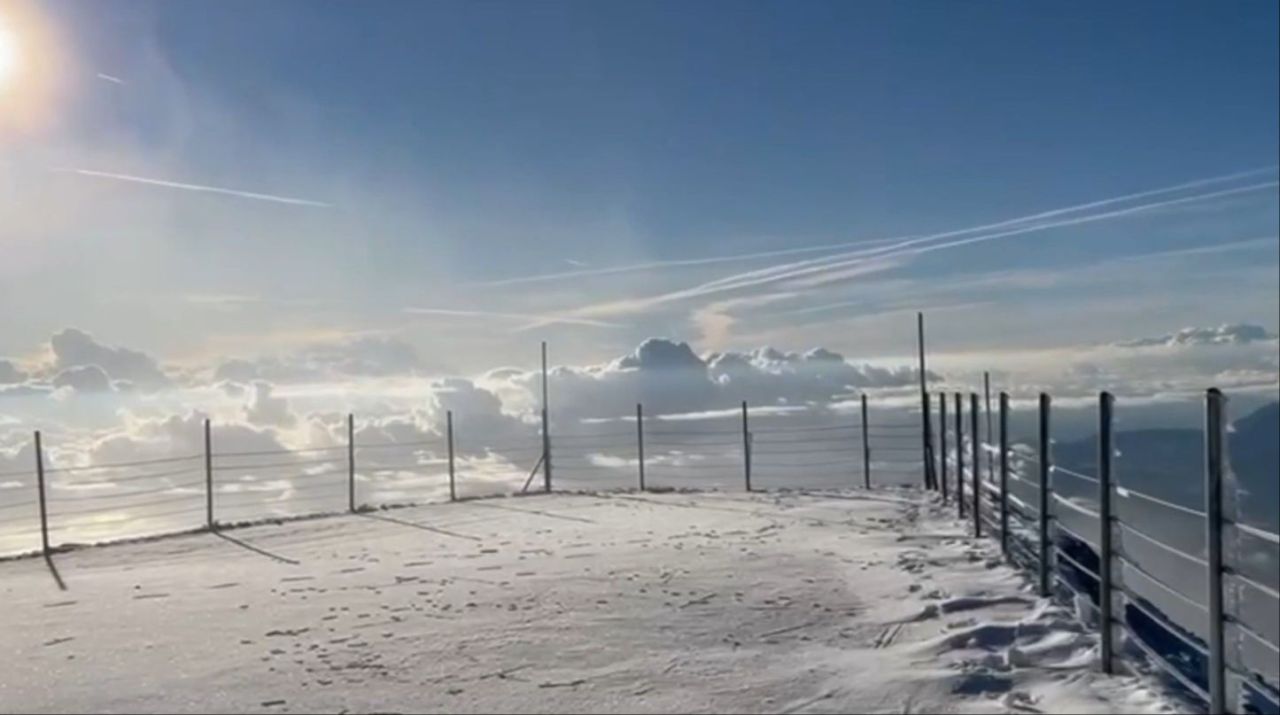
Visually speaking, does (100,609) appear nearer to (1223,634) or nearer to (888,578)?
(888,578)

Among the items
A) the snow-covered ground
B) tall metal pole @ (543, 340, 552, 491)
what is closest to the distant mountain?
the snow-covered ground

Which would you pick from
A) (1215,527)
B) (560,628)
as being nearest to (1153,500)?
(1215,527)

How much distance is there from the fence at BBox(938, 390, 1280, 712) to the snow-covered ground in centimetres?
19

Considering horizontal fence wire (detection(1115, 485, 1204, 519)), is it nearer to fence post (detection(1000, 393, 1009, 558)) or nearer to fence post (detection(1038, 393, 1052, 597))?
fence post (detection(1038, 393, 1052, 597))

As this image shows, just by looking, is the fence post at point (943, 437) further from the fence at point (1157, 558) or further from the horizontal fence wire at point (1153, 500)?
the horizontal fence wire at point (1153, 500)

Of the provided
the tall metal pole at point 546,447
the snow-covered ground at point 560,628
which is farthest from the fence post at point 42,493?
the tall metal pole at point 546,447

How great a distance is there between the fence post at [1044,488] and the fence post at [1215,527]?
5.71 ft

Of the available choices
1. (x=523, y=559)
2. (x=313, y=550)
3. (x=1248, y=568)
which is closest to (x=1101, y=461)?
(x=1248, y=568)

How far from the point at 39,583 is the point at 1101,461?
239 inches

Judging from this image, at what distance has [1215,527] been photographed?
2721 millimetres

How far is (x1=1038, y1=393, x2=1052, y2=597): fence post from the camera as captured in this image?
178 inches

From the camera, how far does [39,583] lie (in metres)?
6.21

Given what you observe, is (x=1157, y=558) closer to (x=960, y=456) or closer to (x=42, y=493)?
(x=960, y=456)

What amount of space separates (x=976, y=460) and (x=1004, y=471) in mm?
988
